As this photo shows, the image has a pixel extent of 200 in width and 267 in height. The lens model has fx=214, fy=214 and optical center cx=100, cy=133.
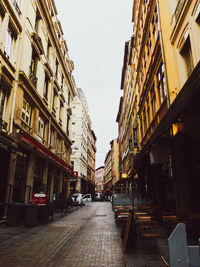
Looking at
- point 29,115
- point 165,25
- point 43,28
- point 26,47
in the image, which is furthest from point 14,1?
point 165,25

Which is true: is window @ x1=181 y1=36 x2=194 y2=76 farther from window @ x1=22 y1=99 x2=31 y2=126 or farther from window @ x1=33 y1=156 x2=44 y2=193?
window @ x1=33 y1=156 x2=44 y2=193

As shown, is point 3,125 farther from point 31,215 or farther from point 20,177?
point 31,215

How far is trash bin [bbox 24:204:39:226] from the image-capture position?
1131cm

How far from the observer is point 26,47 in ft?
50.9

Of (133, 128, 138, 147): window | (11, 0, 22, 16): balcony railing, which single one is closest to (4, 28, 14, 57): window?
(11, 0, 22, 16): balcony railing

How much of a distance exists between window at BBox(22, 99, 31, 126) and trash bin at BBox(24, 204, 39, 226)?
6.54m

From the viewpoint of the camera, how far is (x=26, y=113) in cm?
1612

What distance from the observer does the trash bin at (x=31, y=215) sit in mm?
11312

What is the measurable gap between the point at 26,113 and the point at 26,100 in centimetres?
97

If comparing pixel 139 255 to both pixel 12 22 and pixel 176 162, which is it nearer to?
pixel 176 162

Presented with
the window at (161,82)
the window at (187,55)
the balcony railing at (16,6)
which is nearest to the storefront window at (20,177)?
the balcony railing at (16,6)

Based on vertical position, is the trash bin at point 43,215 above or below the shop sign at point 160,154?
below

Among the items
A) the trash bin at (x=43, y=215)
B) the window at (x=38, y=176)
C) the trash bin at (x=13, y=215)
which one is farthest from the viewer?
the window at (x=38, y=176)

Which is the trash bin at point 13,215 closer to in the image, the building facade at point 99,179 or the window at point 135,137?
the window at point 135,137
